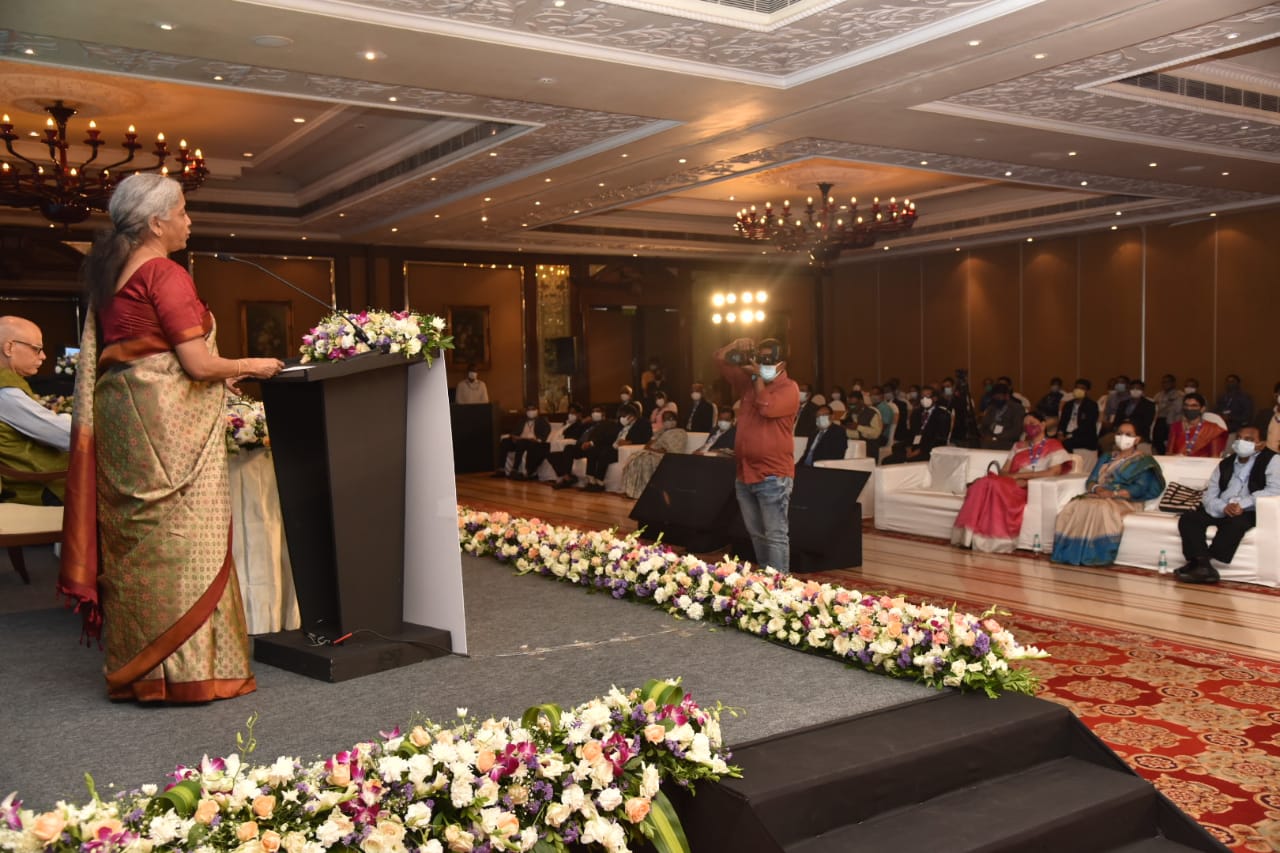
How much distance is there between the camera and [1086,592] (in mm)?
7469

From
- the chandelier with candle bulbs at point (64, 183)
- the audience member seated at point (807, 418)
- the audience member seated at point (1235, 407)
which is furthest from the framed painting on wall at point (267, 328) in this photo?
the audience member seated at point (1235, 407)

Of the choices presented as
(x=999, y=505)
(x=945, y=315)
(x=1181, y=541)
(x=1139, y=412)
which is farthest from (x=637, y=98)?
(x=945, y=315)

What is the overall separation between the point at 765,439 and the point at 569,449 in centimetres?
878

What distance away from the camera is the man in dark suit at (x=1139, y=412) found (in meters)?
14.6

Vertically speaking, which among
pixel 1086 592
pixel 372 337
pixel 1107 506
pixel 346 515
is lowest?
pixel 1086 592

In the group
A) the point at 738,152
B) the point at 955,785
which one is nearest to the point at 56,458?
the point at 955,785

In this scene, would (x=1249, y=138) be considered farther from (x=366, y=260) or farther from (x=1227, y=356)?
(x=366, y=260)

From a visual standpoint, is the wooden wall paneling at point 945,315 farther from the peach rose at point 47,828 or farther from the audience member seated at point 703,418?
the peach rose at point 47,828

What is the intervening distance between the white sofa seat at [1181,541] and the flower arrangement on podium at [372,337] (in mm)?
6375

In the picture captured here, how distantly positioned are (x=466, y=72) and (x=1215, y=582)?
6394 millimetres

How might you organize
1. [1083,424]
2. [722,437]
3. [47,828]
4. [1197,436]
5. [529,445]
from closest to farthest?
[47,828] → [1197,436] → [722,437] → [1083,424] → [529,445]

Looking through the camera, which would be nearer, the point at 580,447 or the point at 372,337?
the point at 372,337

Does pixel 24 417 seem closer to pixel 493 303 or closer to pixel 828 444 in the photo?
pixel 828 444

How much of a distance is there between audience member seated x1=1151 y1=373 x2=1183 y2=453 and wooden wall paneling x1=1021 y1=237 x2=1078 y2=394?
2212 millimetres
